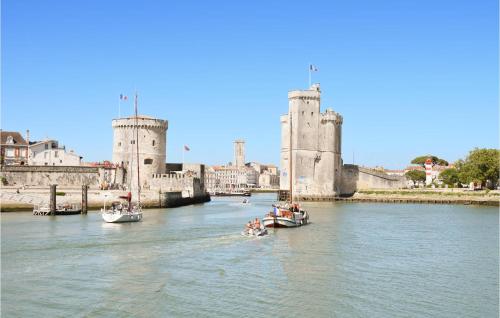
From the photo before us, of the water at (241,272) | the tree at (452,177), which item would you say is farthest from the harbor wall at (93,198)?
the tree at (452,177)

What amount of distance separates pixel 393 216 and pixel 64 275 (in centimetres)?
3301

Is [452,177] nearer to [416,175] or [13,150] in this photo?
[416,175]

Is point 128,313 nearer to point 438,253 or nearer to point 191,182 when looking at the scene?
point 438,253

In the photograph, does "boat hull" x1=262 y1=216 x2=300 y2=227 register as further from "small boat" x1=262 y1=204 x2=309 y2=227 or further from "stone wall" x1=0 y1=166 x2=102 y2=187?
"stone wall" x1=0 y1=166 x2=102 y2=187

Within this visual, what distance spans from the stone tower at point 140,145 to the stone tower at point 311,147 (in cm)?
1734

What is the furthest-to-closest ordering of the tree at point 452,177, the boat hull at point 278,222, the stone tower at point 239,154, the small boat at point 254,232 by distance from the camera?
the stone tower at point 239,154
the tree at point 452,177
the boat hull at point 278,222
the small boat at point 254,232

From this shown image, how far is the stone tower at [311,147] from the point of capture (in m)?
71.6

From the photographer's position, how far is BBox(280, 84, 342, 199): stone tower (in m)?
71.6

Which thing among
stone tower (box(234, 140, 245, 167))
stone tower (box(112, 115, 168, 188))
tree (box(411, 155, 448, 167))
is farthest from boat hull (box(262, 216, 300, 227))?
stone tower (box(234, 140, 245, 167))

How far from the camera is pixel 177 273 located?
21.2 m

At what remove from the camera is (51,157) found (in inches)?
2591

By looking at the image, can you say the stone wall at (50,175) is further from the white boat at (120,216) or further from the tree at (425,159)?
the tree at (425,159)

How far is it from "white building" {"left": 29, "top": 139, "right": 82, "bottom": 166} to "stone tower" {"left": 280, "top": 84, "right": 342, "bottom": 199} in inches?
959

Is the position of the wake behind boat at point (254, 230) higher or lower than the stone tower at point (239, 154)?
lower
